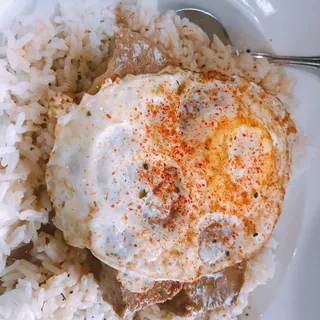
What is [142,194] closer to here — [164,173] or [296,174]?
[164,173]

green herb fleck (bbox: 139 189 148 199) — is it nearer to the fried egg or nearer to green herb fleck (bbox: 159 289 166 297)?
the fried egg

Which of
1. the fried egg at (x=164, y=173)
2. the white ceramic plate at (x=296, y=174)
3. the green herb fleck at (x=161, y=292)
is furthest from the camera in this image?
the white ceramic plate at (x=296, y=174)

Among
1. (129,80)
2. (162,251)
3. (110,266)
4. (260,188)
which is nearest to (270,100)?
(260,188)

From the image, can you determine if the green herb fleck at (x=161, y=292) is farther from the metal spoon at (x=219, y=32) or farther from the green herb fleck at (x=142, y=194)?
the metal spoon at (x=219, y=32)

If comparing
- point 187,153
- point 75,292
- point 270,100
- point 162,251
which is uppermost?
point 270,100

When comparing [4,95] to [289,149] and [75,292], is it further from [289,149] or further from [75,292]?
[289,149]

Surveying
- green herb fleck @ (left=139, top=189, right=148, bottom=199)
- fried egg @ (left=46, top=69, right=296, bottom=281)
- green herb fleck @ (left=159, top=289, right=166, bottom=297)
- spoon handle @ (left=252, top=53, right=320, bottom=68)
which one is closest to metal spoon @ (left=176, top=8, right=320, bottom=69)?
spoon handle @ (left=252, top=53, right=320, bottom=68)

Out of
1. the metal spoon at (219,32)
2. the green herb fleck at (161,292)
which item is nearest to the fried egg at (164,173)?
the green herb fleck at (161,292)

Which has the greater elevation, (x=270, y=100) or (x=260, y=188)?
(x=270, y=100)
